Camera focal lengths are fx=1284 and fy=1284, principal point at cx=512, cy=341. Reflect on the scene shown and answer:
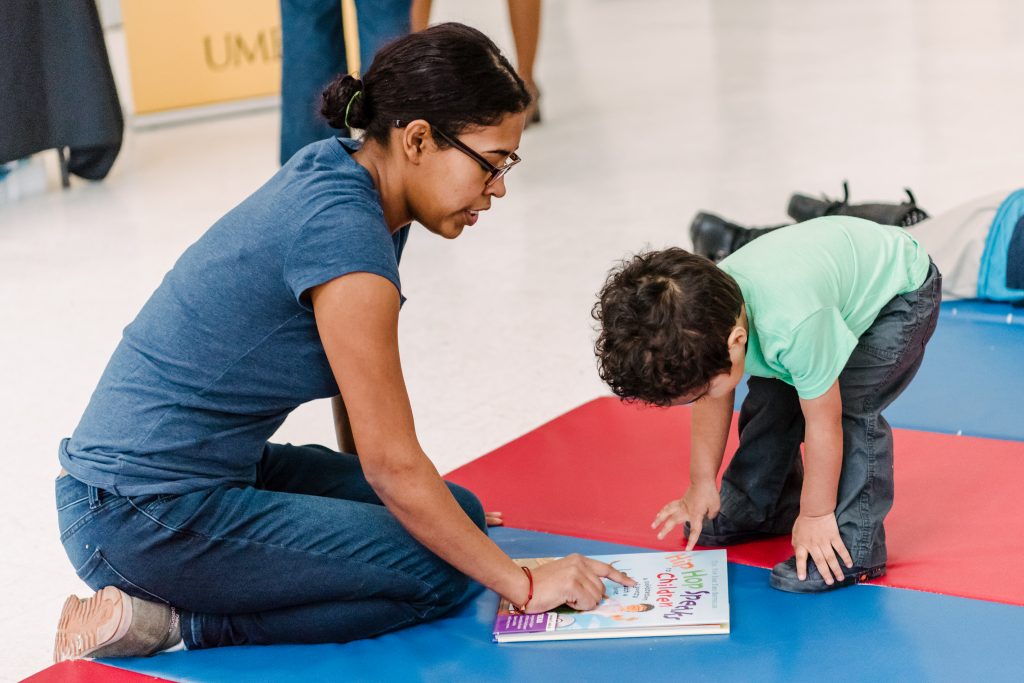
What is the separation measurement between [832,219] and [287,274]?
740mm

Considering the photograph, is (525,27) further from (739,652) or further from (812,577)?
(739,652)

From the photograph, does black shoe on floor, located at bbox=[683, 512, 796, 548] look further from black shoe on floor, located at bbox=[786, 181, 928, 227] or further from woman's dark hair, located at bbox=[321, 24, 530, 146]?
black shoe on floor, located at bbox=[786, 181, 928, 227]

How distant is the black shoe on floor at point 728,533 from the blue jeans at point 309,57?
2.08 metres

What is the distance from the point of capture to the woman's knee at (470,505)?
178 centimetres

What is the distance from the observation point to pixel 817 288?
158 centimetres

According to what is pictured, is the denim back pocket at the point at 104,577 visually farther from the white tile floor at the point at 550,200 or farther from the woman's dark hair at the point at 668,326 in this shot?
the woman's dark hair at the point at 668,326

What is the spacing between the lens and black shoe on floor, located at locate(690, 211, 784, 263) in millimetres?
2961

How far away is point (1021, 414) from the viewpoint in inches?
87.5

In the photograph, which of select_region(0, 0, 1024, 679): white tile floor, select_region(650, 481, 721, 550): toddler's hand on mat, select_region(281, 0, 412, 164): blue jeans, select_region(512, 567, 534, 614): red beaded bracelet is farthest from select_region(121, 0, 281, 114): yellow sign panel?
select_region(512, 567, 534, 614): red beaded bracelet

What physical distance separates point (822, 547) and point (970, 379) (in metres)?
0.89

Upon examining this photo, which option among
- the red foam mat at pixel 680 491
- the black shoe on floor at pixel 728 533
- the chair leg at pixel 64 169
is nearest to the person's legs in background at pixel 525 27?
the red foam mat at pixel 680 491

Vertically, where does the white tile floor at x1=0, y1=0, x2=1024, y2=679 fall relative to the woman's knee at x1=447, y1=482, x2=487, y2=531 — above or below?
below

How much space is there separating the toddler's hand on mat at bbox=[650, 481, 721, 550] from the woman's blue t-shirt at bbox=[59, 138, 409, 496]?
19.8 inches

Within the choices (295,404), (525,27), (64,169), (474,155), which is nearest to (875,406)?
(474,155)
